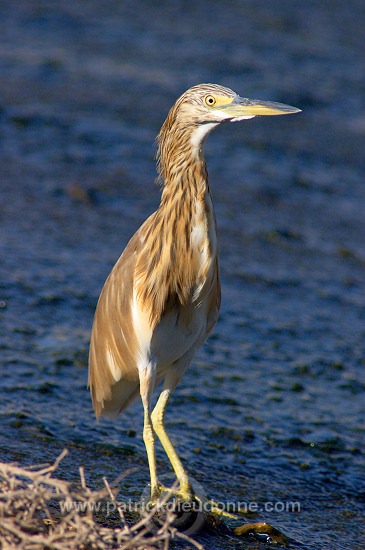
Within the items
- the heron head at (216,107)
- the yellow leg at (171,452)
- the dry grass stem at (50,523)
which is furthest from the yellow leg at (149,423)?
the heron head at (216,107)

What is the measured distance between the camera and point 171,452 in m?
4.64

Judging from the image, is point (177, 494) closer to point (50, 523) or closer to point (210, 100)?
point (50, 523)

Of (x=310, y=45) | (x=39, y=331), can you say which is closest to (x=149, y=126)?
(x=310, y=45)

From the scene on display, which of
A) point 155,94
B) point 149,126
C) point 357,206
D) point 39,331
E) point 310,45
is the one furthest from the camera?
point 310,45

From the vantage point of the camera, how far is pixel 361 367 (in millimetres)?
6441

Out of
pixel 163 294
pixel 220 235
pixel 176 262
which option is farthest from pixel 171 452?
pixel 220 235

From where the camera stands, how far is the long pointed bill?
4.27 metres

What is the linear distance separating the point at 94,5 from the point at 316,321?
22.5 ft

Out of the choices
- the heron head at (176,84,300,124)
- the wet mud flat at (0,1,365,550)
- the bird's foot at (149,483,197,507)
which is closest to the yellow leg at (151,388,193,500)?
the bird's foot at (149,483,197,507)

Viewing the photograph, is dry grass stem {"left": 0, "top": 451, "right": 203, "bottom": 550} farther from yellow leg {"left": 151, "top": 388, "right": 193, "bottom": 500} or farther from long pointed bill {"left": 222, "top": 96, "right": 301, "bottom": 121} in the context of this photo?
long pointed bill {"left": 222, "top": 96, "right": 301, "bottom": 121}

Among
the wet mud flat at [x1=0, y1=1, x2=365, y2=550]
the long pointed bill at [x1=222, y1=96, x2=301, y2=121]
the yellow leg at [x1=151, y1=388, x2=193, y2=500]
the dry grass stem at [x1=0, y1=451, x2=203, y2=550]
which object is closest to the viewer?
the dry grass stem at [x1=0, y1=451, x2=203, y2=550]

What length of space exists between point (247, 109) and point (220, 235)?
3.69 meters

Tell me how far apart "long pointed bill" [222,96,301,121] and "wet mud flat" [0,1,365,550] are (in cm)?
193

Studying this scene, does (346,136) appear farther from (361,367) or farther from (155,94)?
(361,367)
